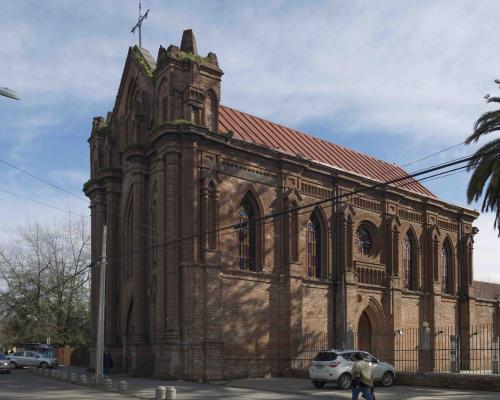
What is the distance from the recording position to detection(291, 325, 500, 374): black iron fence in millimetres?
27469

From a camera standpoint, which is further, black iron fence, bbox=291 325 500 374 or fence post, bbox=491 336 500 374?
black iron fence, bbox=291 325 500 374

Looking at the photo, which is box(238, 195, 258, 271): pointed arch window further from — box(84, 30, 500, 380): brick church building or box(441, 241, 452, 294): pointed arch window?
box(441, 241, 452, 294): pointed arch window

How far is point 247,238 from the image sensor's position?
3253 cm

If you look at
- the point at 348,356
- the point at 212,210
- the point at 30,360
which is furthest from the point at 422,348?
the point at 30,360

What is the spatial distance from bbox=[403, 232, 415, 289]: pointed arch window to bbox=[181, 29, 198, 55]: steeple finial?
58.9 feet

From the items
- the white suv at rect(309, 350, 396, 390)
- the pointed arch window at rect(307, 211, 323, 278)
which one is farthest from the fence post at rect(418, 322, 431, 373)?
the pointed arch window at rect(307, 211, 323, 278)

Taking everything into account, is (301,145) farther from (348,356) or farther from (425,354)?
(348,356)

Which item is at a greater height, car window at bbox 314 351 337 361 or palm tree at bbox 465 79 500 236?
palm tree at bbox 465 79 500 236

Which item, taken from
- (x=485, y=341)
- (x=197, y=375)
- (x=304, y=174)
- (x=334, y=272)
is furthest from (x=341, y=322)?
(x=485, y=341)

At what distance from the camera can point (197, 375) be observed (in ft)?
92.2

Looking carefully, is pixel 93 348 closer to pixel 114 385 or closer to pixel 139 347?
pixel 139 347

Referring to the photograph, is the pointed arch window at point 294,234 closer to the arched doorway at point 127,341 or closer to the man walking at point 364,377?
the arched doorway at point 127,341

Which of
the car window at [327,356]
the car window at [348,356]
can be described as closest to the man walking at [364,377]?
the car window at [327,356]

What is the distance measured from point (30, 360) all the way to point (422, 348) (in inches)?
1130
